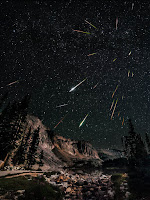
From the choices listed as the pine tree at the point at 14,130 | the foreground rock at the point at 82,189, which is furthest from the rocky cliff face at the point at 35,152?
the foreground rock at the point at 82,189

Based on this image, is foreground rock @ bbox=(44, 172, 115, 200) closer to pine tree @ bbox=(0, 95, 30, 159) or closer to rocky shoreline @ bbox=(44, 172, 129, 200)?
rocky shoreline @ bbox=(44, 172, 129, 200)

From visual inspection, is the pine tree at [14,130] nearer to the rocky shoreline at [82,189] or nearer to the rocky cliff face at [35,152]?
the rocky cliff face at [35,152]

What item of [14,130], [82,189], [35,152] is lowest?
[82,189]

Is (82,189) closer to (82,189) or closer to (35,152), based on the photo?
(82,189)

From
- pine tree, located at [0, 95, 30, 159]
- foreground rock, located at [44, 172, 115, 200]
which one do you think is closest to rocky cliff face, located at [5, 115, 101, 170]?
pine tree, located at [0, 95, 30, 159]

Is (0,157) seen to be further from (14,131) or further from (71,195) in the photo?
(71,195)

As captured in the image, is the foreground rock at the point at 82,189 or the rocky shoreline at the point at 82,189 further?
the foreground rock at the point at 82,189

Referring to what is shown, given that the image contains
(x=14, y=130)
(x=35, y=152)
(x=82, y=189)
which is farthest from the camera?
(x=35, y=152)

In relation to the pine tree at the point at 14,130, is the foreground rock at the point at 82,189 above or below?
below

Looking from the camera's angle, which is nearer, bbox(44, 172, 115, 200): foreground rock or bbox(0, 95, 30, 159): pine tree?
bbox(44, 172, 115, 200): foreground rock

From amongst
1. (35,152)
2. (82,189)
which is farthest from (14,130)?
(35,152)

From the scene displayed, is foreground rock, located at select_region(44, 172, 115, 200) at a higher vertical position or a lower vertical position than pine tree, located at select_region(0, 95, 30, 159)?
lower
